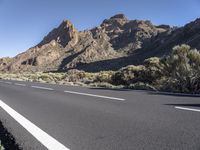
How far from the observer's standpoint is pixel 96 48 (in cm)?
13950

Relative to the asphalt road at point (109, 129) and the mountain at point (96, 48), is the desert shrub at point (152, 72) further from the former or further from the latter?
the mountain at point (96, 48)

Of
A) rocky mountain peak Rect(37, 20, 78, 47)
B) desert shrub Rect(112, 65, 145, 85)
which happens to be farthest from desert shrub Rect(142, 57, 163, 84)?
rocky mountain peak Rect(37, 20, 78, 47)

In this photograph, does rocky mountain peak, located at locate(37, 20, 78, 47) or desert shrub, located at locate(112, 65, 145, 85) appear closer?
desert shrub, located at locate(112, 65, 145, 85)

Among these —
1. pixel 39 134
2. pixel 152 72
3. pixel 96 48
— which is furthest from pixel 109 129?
pixel 96 48

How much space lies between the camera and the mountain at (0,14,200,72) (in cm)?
10268

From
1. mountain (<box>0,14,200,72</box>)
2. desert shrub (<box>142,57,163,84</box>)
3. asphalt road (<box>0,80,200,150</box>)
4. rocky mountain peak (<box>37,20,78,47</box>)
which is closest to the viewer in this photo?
asphalt road (<box>0,80,200,150</box>)

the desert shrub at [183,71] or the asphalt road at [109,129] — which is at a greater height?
the desert shrub at [183,71]

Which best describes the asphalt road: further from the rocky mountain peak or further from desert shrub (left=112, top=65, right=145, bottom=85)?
the rocky mountain peak

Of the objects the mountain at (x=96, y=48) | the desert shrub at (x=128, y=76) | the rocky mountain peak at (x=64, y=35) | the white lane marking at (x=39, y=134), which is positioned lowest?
the white lane marking at (x=39, y=134)

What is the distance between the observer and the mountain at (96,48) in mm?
102681

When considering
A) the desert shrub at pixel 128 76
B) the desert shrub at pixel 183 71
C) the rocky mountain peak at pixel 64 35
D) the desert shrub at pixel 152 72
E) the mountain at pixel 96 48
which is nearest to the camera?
the desert shrub at pixel 183 71

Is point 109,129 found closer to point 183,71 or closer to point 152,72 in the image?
point 183,71

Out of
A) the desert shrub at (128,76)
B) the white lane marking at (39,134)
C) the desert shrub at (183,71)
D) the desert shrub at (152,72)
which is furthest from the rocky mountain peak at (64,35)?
the white lane marking at (39,134)

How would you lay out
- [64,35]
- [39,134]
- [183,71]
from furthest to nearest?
[64,35], [183,71], [39,134]
